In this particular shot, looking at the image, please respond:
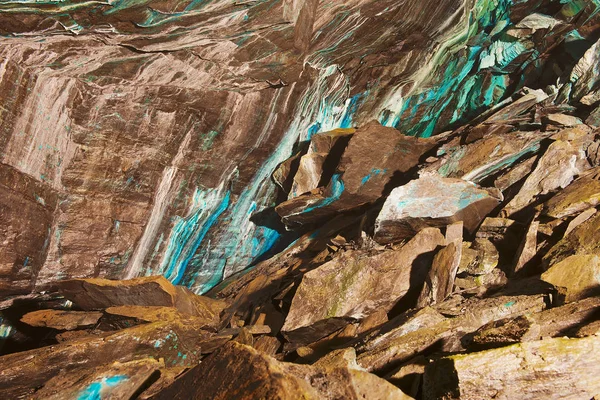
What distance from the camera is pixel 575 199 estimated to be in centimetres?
834

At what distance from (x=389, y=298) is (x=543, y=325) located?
295 cm

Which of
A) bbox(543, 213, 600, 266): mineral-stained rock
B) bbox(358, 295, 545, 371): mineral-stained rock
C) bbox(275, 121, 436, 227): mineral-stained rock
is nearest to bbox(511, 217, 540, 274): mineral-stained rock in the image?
bbox(543, 213, 600, 266): mineral-stained rock

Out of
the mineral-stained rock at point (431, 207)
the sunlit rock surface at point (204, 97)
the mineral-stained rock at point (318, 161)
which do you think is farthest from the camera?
the mineral-stained rock at point (318, 161)

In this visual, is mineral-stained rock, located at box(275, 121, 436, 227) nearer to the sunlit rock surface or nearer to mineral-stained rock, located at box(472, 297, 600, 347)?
the sunlit rock surface

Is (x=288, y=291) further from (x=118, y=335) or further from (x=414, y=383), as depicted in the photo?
(x=414, y=383)

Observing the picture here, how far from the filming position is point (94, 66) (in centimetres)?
1016

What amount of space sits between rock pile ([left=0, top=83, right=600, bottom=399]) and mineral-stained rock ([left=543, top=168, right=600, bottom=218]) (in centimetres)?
3

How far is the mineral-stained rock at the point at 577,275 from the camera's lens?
20.2ft

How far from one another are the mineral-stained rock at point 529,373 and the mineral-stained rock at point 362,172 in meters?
7.31

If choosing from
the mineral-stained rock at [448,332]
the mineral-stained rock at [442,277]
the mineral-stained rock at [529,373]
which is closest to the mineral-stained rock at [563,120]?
the mineral-stained rock at [442,277]

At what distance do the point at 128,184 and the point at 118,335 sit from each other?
4.34 metres

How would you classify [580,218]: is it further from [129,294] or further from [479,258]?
[129,294]

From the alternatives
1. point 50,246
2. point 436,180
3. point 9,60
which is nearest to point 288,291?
point 436,180

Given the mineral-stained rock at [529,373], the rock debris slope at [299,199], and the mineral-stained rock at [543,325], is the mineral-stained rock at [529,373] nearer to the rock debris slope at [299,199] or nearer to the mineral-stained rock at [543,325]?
the rock debris slope at [299,199]
